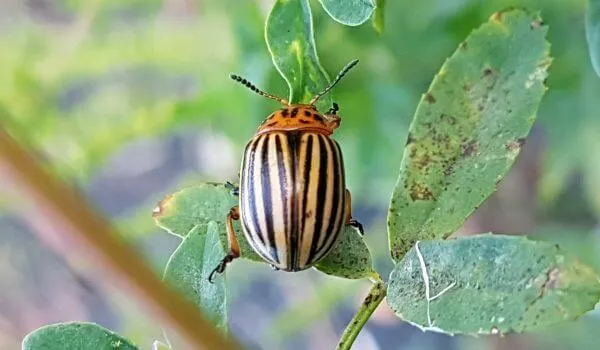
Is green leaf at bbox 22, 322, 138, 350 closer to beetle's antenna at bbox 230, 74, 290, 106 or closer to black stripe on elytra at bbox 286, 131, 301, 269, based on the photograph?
black stripe on elytra at bbox 286, 131, 301, 269

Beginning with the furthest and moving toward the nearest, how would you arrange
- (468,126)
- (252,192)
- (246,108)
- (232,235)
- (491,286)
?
(246,108), (252,192), (232,235), (468,126), (491,286)

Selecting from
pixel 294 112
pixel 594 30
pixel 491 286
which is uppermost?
pixel 294 112

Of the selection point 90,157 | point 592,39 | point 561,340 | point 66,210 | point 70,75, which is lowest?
point 561,340

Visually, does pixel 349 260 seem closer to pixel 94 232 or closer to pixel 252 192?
pixel 252 192

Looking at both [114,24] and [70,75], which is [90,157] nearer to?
[70,75]

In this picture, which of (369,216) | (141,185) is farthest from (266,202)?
(141,185)

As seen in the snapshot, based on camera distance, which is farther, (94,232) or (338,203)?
(338,203)

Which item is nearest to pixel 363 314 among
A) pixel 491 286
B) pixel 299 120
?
pixel 491 286
